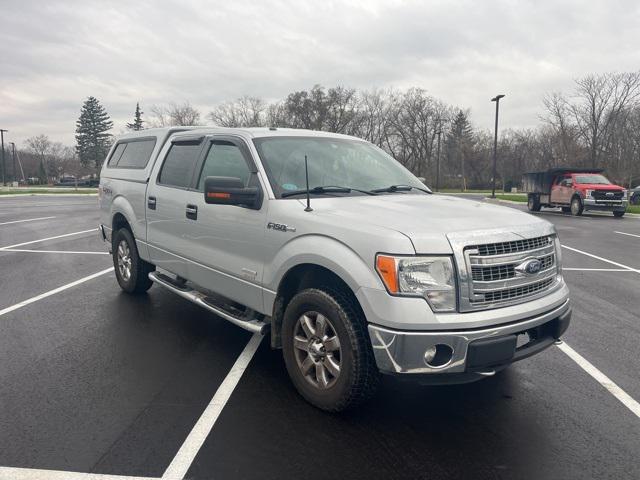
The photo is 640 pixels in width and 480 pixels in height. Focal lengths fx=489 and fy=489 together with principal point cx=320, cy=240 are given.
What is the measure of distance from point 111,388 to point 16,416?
2.05 ft

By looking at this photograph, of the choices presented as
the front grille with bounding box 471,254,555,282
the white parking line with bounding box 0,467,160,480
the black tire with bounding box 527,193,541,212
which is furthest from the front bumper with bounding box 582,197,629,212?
the white parking line with bounding box 0,467,160,480

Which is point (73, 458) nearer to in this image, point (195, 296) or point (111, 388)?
point (111, 388)

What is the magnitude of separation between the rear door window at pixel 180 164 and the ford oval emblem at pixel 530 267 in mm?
3135

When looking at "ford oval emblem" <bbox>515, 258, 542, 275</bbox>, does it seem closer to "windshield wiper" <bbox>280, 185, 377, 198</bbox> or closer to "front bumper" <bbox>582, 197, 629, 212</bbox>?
"windshield wiper" <bbox>280, 185, 377, 198</bbox>

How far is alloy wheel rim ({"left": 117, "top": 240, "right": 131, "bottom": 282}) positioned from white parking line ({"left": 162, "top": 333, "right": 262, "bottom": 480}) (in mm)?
2627

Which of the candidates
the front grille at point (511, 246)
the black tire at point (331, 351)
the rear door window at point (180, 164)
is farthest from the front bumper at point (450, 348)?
the rear door window at point (180, 164)

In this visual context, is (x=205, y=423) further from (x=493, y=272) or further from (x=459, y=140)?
(x=459, y=140)

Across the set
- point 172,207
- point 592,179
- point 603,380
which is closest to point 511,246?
point 603,380

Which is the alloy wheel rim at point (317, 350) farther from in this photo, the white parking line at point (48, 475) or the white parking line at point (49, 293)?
the white parking line at point (49, 293)

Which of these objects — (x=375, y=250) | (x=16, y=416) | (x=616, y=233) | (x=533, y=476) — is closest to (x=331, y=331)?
(x=375, y=250)

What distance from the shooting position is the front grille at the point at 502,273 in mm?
2932

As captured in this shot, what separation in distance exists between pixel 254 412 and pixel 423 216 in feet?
5.75

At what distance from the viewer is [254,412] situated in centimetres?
333

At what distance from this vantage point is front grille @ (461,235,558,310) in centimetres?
293
